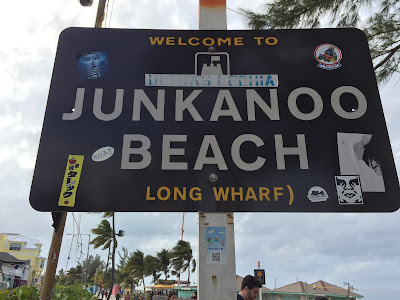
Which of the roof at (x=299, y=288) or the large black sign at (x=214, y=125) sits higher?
the large black sign at (x=214, y=125)

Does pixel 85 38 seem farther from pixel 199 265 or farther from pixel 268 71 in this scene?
pixel 199 265

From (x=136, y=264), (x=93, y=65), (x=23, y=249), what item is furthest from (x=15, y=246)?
(x=93, y=65)

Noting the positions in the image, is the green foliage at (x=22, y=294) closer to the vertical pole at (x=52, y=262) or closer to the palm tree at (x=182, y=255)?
the vertical pole at (x=52, y=262)

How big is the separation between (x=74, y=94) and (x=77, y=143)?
36cm

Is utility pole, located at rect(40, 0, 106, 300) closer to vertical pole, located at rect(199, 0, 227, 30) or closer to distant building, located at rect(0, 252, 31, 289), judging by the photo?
vertical pole, located at rect(199, 0, 227, 30)

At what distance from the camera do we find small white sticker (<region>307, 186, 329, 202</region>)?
199cm

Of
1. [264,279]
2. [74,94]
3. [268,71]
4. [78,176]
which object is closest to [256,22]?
[268,71]

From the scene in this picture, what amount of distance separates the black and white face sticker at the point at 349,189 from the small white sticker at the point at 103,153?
136cm

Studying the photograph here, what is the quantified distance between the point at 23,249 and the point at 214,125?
2685 inches

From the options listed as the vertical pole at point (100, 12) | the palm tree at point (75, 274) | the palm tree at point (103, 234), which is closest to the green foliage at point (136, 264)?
the palm tree at point (103, 234)

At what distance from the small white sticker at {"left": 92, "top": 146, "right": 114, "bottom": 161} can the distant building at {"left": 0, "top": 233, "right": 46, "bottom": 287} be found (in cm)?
6441

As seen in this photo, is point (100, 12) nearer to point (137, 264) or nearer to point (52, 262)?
Result: point (52, 262)

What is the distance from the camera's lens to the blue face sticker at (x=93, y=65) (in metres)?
2.31

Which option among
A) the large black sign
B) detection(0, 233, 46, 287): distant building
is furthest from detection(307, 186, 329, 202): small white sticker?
detection(0, 233, 46, 287): distant building
